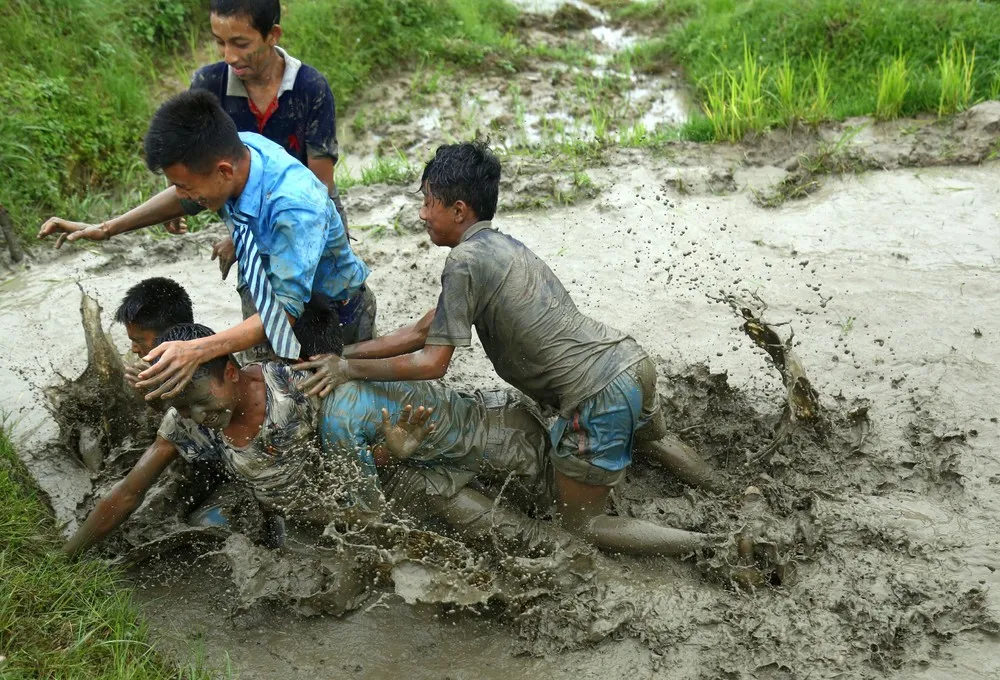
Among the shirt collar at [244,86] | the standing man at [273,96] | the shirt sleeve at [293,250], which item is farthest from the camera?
the shirt collar at [244,86]

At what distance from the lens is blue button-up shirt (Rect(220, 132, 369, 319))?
3033 millimetres

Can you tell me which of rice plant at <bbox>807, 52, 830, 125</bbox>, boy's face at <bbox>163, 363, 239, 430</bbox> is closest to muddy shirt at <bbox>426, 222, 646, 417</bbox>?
boy's face at <bbox>163, 363, 239, 430</bbox>

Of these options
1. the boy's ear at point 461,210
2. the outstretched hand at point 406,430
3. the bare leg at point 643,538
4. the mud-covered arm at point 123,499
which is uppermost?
the boy's ear at point 461,210

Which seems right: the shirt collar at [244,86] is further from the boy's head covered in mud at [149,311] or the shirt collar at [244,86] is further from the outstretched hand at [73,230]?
the boy's head covered in mud at [149,311]

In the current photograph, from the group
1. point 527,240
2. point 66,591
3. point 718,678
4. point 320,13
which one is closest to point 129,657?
point 66,591

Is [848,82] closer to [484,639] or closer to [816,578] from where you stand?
[816,578]

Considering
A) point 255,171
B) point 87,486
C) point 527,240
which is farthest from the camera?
point 527,240

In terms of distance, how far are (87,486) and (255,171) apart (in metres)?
1.84

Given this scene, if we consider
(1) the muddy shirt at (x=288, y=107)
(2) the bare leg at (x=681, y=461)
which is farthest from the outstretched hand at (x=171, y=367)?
(2) the bare leg at (x=681, y=461)

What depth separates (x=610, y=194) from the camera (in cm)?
596

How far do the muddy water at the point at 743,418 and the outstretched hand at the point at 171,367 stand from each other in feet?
3.67

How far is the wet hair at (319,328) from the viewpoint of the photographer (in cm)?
352

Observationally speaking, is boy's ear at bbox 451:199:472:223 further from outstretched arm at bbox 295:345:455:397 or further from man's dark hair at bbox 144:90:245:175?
man's dark hair at bbox 144:90:245:175

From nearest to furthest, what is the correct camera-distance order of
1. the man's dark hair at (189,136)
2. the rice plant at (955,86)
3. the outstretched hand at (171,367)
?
the outstretched hand at (171,367), the man's dark hair at (189,136), the rice plant at (955,86)
